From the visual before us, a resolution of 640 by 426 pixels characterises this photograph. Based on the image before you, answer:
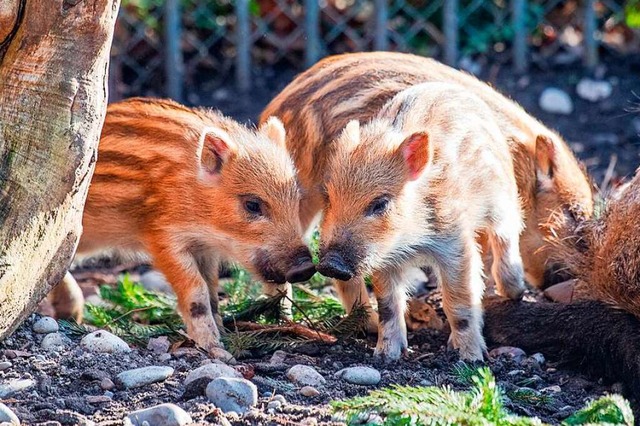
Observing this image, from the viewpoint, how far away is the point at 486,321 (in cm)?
483

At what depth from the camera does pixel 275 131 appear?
4828 millimetres

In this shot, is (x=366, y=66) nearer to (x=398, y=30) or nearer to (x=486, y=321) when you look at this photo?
(x=486, y=321)

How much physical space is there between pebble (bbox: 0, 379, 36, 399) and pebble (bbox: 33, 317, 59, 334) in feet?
1.92

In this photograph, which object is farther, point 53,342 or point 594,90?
point 594,90

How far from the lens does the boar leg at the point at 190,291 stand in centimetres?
446

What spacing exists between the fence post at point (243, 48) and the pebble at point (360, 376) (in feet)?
14.3

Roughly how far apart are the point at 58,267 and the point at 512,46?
5.32 metres

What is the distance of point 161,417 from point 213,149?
1665mm

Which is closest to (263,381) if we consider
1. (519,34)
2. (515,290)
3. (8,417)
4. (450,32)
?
(8,417)

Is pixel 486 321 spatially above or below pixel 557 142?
below

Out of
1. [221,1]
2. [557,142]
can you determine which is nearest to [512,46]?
[221,1]

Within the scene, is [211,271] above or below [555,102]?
below

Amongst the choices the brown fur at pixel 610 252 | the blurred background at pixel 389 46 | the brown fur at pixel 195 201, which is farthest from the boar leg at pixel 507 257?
the blurred background at pixel 389 46

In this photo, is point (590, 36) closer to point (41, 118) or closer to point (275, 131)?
point (275, 131)
